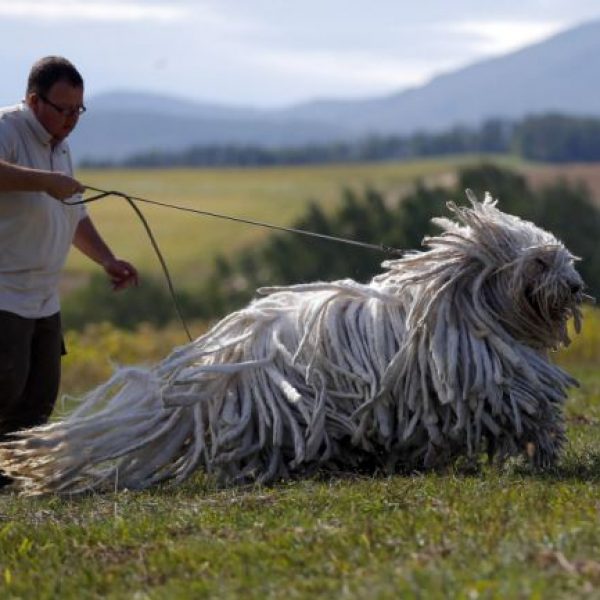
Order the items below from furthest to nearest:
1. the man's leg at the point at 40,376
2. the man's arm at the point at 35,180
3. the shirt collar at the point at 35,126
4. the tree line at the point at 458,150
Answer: the tree line at the point at 458,150 < the man's leg at the point at 40,376 < the shirt collar at the point at 35,126 < the man's arm at the point at 35,180

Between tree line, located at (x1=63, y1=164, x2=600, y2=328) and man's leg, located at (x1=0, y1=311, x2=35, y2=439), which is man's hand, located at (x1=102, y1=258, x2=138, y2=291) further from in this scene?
tree line, located at (x1=63, y1=164, x2=600, y2=328)

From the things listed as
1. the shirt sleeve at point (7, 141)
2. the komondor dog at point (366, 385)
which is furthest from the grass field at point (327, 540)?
the shirt sleeve at point (7, 141)

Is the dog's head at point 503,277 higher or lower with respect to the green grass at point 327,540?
higher

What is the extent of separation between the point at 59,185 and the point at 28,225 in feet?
1.51

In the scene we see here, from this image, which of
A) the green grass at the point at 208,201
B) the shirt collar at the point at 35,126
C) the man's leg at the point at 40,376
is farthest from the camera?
the green grass at the point at 208,201

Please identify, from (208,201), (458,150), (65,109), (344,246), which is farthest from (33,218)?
(458,150)

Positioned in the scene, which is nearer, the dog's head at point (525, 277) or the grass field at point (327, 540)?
the grass field at point (327, 540)

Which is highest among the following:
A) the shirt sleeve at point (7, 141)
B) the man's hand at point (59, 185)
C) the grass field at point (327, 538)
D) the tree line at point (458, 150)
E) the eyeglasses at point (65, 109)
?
the eyeglasses at point (65, 109)

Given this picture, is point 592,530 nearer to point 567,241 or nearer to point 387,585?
point 387,585

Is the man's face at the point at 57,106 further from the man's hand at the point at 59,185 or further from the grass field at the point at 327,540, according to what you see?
the grass field at the point at 327,540

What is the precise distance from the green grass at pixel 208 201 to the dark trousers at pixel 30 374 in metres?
39.1

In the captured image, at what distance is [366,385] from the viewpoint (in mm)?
7305

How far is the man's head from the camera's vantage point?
24.7ft

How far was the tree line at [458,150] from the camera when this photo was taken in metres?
153
